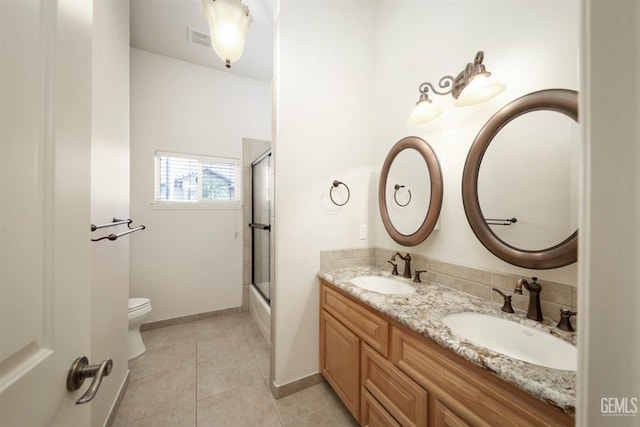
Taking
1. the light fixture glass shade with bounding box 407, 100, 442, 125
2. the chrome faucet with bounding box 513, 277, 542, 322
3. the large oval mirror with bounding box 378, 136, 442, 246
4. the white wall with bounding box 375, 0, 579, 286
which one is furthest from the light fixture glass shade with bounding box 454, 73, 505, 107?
the chrome faucet with bounding box 513, 277, 542, 322

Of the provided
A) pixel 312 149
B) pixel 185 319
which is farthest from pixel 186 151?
pixel 185 319

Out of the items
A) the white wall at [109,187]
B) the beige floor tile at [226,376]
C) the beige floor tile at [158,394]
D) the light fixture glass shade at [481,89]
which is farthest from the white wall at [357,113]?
the white wall at [109,187]

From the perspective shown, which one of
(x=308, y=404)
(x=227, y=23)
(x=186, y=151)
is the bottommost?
(x=308, y=404)

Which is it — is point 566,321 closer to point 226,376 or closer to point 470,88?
point 470,88

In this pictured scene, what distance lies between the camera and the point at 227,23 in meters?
1.39

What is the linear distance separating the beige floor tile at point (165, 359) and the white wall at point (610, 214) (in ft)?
8.16

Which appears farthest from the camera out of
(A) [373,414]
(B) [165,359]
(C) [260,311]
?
(C) [260,311]

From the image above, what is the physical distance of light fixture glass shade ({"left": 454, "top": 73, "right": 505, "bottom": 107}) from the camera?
3.59 feet

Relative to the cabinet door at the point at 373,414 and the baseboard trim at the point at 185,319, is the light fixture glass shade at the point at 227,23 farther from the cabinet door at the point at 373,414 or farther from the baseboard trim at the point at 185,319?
the baseboard trim at the point at 185,319

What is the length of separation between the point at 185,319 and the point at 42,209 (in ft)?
9.22

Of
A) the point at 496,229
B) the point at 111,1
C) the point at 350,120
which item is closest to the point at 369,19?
the point at 350,120

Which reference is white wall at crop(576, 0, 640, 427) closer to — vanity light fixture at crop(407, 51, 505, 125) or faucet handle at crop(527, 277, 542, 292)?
faucet handle at crop(527, 277, 542, 292)

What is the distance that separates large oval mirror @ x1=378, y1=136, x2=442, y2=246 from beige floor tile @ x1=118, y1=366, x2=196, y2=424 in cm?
192

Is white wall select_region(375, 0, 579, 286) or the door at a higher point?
white wall select_region(375, 0, 579, 286)
